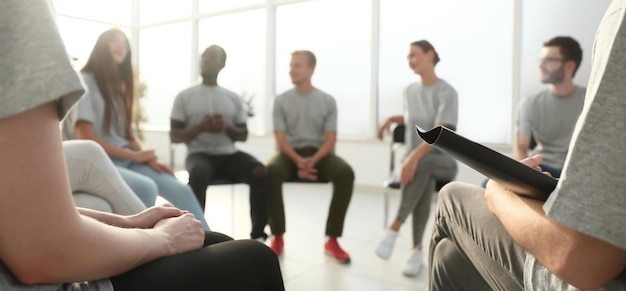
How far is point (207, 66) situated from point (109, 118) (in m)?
0.96

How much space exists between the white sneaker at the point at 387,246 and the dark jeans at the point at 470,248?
4.31 ft

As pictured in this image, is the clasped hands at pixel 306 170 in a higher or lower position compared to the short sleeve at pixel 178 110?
lower

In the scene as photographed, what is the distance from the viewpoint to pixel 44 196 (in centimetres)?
54

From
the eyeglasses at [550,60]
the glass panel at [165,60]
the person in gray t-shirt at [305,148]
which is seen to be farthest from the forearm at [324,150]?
the glass panel at [165,60]

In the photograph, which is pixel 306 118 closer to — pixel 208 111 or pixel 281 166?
pixel 281 166

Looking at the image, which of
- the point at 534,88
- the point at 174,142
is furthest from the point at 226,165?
the point at 534,88

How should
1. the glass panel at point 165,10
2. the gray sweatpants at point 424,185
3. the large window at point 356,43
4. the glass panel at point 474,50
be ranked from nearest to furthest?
the gray sweatpants at point 424,185 < the large window at point 356,43 < the glass panel at point 474,50 < the glass panel at point 165,10

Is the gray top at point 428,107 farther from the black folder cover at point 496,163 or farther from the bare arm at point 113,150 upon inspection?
the black folder cover at point 496,163

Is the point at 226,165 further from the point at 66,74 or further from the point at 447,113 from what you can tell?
the point at 66,74

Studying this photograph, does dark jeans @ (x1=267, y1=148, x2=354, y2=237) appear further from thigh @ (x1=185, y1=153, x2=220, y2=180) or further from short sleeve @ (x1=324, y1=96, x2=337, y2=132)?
thigh @ (x1=185, y1=153, x2=220, y2=180)

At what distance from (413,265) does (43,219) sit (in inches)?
82.2

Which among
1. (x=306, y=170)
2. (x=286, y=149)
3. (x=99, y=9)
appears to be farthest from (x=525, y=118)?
(x=99, y=9)

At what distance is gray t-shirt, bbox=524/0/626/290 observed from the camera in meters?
0.57

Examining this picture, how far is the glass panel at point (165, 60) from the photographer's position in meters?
6.63
